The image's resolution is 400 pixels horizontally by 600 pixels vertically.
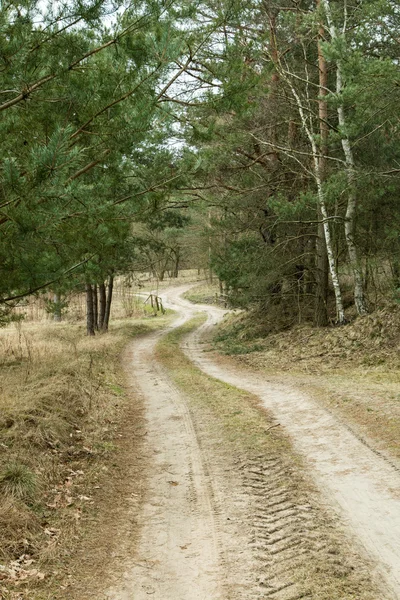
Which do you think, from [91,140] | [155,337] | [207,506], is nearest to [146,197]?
[91,140]

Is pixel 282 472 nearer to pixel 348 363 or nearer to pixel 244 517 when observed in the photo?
pixel 244 517

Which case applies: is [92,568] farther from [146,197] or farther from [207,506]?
[146,197]

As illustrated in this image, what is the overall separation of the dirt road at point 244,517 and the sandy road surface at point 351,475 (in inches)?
0.4

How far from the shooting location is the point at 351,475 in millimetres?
6008

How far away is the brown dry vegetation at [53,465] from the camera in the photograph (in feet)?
14.5

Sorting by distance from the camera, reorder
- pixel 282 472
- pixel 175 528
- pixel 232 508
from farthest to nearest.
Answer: pixel 282 472, pixel 232 508, pixel 175 528

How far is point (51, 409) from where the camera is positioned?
835cm

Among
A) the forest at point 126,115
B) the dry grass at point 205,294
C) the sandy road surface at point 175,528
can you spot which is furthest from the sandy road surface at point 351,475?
the dry grass at point 205,294

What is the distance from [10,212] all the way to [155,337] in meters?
19.3

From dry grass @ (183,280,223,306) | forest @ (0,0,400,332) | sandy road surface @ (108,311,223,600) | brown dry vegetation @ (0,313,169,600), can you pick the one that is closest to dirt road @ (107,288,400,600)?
sandy road surface @ (108,311,223,600)

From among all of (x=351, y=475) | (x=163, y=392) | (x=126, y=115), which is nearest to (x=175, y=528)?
(x=351, y=475)

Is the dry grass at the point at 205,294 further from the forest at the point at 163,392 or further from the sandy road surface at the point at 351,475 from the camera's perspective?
the sandy road surface at the point at 351,475

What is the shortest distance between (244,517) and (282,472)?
1227 mm

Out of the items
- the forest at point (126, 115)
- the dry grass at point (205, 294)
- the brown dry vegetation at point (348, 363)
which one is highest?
the forest at point (126, 115)
